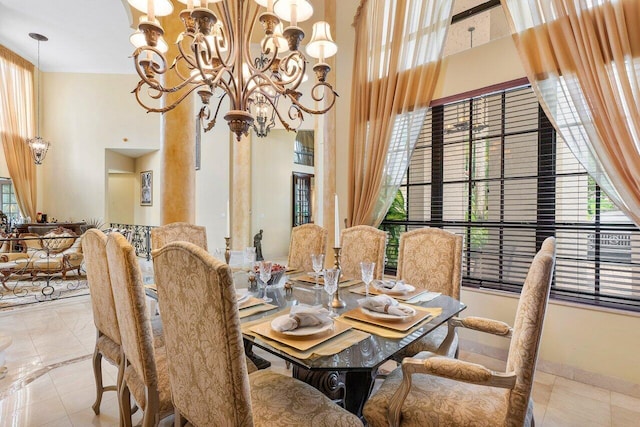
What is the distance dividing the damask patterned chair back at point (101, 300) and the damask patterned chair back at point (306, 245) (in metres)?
1.47

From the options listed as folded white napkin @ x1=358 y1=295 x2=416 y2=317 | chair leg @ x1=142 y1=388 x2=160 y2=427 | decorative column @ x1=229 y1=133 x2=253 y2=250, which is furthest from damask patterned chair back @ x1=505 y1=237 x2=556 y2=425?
decorative column @ x1=229 y1=133 x2=253 y2=250

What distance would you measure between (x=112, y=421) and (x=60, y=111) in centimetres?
949

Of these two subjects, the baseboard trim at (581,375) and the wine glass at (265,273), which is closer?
the wine glass at (265,273)

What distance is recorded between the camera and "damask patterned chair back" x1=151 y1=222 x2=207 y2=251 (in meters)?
2.63

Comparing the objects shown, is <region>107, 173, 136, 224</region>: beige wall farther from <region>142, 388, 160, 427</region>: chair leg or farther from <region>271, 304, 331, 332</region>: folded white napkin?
<region>271, 304, 331, 332</region>: folded white napkin

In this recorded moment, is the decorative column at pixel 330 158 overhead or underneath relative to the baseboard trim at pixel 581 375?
overhead

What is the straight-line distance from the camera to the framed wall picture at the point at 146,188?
30.1 feet

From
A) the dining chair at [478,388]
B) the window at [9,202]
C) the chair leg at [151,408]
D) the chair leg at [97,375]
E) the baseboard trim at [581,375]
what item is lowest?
the baseboard trim at [581,375]

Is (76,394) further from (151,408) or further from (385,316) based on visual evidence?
(385,316)

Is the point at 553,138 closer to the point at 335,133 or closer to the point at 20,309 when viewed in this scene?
the point at 335,133

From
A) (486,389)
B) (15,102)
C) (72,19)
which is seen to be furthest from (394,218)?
(15,102)

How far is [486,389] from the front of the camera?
136 centimetres

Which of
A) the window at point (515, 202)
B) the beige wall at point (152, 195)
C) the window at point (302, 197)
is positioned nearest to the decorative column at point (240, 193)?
the window at point (302, 197)

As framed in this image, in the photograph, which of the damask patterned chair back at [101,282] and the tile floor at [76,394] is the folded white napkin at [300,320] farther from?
the tile floor at [76,394]
